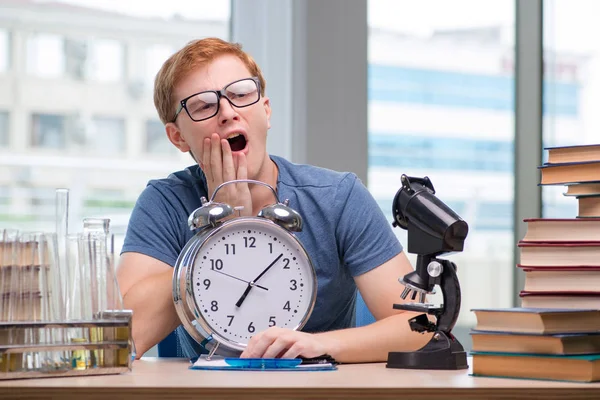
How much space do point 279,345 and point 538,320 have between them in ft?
1.47

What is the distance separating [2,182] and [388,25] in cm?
163

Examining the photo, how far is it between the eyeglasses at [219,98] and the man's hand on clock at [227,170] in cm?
6

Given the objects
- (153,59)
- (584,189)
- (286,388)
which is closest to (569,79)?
(153,59)

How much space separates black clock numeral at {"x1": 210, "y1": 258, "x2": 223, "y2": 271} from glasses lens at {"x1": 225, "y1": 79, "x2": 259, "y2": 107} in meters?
0.44

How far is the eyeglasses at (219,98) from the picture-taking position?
1922 mm

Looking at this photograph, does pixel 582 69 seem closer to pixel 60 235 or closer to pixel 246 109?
pixel 246 109

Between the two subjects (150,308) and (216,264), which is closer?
(216,264)

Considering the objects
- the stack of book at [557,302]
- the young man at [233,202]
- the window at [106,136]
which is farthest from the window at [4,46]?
the stack of book at [557,302]

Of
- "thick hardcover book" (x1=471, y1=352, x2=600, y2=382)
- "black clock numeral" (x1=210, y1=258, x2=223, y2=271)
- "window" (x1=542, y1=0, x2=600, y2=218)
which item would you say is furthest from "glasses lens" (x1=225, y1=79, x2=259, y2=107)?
"window" (x1=542, y1=0, x2=600, y2=218)

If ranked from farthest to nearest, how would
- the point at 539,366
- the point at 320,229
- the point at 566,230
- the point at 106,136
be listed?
the point at 106,136 < the point at 320,229 < the point at 566,230 < the point at 539,366

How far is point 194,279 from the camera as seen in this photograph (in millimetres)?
1613

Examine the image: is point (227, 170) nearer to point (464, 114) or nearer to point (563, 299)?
point (563, 299)

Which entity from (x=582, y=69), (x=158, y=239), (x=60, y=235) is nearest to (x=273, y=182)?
(x=158, y=239)

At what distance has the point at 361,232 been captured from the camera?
78.5 inches
